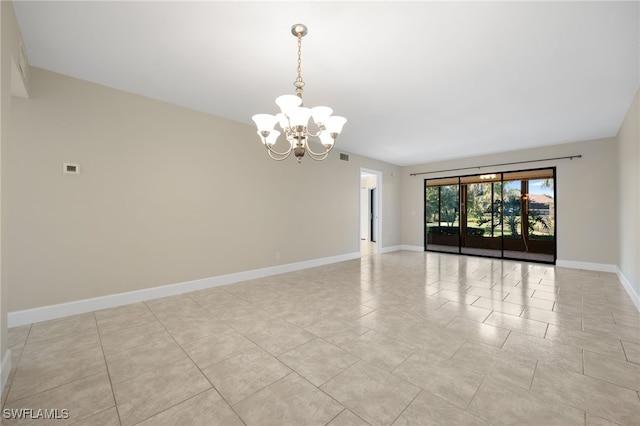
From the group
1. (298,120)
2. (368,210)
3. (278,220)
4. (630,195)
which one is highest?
(298,120)

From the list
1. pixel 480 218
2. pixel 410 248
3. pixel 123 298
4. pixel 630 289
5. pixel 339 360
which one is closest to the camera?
pixel 339 360

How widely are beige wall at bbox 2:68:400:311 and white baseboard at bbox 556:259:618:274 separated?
19.8 ft

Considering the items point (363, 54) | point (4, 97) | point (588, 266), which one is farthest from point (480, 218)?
point (4, 97)

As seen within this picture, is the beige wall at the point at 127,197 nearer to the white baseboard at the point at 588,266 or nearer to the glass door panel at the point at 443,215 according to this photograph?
the glass door panel at the point at 443,215

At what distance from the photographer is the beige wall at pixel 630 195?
11.2 feet

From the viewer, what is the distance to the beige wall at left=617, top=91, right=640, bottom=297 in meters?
3.43

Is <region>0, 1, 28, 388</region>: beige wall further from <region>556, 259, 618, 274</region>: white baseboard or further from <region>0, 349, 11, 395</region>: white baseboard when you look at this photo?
<region>556, 259, 618, 274</region>: white baseboard

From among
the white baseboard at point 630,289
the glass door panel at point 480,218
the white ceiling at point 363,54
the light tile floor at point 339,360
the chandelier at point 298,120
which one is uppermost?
the white ceiling at point 363,54

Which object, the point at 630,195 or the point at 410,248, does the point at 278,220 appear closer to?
the point at 410,248

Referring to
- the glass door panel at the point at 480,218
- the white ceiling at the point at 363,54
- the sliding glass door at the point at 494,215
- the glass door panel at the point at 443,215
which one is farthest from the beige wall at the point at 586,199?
the glass door panel at the point at 443,215

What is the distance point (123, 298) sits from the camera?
11.0 ft

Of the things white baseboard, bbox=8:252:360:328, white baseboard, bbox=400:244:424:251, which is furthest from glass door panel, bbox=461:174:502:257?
white baseboard, bbox=8:252:360:328

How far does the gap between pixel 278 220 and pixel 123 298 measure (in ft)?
8.61

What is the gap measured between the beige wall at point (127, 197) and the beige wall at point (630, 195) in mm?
5128
